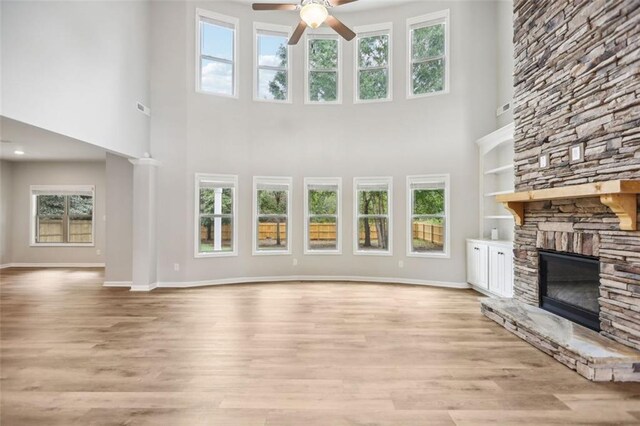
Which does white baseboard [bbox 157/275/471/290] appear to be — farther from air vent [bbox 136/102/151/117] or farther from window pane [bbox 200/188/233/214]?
air vent [bbox 136/102/151/117]

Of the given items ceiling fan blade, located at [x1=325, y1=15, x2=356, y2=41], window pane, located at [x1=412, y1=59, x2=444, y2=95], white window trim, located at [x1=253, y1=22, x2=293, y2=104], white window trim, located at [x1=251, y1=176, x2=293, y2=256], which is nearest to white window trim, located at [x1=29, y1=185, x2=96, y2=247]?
white window trim, located at [x1=251, y1=176, x2=293, y2=256]

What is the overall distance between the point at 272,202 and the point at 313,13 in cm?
412

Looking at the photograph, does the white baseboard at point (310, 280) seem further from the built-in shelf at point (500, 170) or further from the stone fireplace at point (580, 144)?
the built-in shelf at point (500, 170)

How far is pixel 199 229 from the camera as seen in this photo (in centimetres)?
687

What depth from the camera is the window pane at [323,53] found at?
24.5 feet

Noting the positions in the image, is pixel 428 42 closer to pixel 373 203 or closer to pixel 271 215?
pixel 373 203

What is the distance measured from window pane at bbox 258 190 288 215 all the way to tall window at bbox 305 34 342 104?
6.80 ft

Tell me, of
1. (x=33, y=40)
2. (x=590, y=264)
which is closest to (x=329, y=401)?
(x=590, y=264)

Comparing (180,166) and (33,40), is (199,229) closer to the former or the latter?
(180,166)

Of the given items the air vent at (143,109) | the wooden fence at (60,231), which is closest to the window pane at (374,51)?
the air vent at (143,109)

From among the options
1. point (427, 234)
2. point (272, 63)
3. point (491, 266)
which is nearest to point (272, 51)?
point (272, 63)

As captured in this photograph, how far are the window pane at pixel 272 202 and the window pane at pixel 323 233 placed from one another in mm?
674

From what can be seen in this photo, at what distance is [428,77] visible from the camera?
276 inches

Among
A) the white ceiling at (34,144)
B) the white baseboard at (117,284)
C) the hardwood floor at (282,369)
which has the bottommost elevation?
the hardwood floor at (282,369)
